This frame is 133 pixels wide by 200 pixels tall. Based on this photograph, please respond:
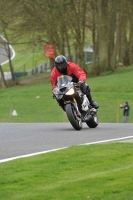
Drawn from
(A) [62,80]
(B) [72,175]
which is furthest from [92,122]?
(B) [72,175]

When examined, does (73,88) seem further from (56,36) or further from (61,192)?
(56,36)

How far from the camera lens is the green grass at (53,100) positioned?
38.8m

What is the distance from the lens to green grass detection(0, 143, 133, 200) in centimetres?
752

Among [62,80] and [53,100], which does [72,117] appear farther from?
[53,100]

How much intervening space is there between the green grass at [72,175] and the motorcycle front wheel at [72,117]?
14.5 feet

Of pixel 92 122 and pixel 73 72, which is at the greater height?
pixel 73 72

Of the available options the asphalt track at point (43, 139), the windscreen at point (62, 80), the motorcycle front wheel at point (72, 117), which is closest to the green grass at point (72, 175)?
the asphalt track at point (43, 139)

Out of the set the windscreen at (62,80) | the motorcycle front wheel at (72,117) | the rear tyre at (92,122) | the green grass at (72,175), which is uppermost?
the green grass at (72,175)

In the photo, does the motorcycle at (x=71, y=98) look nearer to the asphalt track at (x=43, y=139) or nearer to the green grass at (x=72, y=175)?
the asphalt track at (x=43, y=139)

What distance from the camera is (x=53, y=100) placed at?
1884 inches

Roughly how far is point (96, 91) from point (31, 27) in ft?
24.8

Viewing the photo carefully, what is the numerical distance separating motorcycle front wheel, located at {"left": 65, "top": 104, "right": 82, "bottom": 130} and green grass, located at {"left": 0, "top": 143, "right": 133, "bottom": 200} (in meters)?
4.41

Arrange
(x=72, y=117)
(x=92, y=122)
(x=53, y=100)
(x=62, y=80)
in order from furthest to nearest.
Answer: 1. (x=53, y=100)
2. (x=92, y=122)
3. (x=62, y=80)
4. (x=72, y=117)

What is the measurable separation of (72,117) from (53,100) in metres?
31.5
